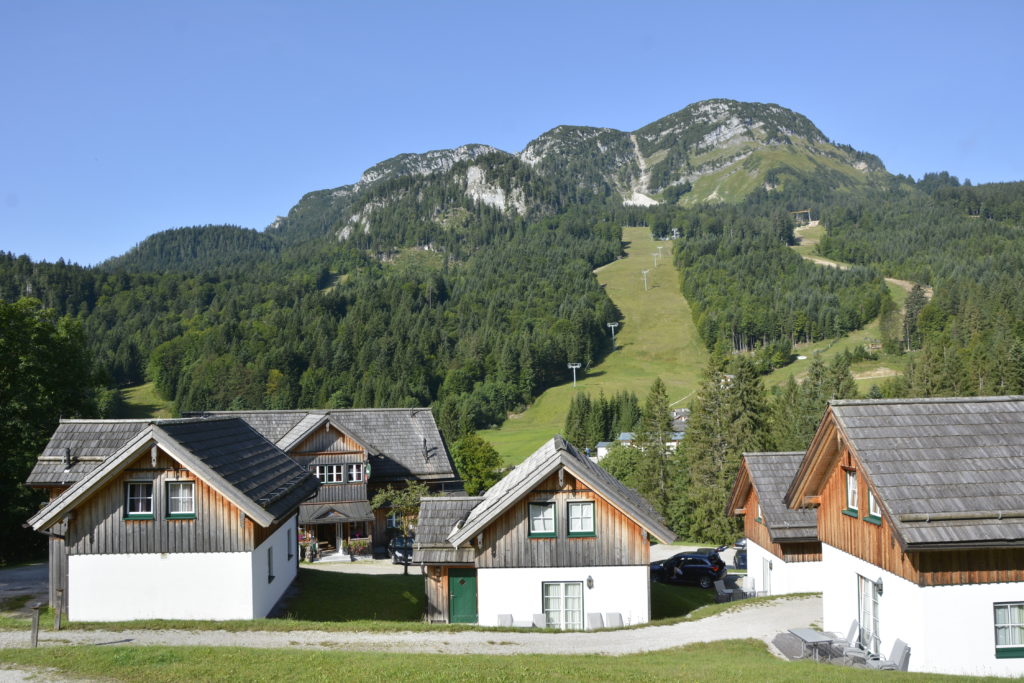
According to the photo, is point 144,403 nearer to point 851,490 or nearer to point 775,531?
point 775,531

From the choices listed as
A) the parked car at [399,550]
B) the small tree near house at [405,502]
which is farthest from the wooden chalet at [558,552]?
the small tree near house at [405,502]

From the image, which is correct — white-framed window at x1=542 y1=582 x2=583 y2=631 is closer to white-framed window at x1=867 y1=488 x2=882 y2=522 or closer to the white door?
the white door

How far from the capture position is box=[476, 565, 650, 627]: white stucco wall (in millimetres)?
20750

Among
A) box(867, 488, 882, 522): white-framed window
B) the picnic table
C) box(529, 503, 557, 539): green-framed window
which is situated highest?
box(867, 488, 882, 522): white-framed window

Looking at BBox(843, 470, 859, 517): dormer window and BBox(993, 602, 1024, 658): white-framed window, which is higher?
BBox(843, 470, 859, 517): dormer window

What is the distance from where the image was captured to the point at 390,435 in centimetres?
4394

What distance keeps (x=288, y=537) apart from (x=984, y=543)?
2046 centimetres

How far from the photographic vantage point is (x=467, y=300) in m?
187

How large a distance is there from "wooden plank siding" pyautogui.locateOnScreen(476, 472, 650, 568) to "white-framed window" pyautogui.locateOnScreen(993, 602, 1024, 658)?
358 inches

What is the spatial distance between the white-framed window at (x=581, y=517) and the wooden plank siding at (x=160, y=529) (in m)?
9.23

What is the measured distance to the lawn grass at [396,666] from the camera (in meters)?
12.5

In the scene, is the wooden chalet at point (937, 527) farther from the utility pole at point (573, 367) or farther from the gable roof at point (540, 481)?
the utility pole at point (573, 367)

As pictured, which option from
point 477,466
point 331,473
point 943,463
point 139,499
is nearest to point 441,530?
point 139,499

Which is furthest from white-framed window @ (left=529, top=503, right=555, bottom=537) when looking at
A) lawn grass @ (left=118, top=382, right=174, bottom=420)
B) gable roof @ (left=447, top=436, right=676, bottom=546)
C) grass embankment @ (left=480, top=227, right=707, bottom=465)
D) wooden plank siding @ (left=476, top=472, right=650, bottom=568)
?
lawn grass @ (left=118, top=382, right=174, bottom=420)
